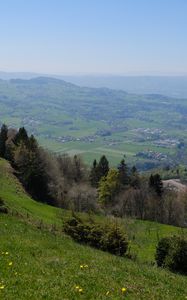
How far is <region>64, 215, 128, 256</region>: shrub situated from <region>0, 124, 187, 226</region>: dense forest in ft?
133

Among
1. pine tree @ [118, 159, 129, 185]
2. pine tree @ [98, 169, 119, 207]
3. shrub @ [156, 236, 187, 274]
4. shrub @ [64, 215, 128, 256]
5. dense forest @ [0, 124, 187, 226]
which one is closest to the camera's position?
shrub @ [156, 236, 187, 274]

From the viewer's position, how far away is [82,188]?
294 ft

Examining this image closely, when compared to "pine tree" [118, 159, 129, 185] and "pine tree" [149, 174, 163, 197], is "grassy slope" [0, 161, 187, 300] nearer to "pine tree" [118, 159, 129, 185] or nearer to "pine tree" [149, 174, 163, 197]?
"pine tree" [149, 174, 163, 197]

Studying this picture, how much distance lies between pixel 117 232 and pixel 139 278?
10241mm

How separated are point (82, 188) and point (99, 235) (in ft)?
197

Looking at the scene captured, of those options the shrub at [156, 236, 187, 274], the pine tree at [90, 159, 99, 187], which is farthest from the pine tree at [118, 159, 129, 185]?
the shrub at [156, 236, 187, 274]

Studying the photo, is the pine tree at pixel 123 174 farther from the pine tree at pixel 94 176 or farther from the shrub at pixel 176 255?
the shrub at pixel 176 255

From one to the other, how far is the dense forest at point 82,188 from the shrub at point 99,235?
4042 centimetres

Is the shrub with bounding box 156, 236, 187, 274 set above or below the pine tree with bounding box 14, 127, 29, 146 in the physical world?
above

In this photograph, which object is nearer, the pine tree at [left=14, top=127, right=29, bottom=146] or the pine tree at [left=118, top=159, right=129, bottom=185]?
the pine tree at [left=14, top=127, right=29, bottom=146]

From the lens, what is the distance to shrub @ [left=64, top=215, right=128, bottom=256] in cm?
2916

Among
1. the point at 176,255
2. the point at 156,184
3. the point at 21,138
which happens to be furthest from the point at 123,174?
the point at 176,255

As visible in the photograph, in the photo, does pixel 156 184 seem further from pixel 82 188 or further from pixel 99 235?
pixel 99 235

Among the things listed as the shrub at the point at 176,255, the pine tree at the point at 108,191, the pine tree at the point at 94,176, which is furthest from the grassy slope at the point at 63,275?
the pine tree at the point at 94,176
